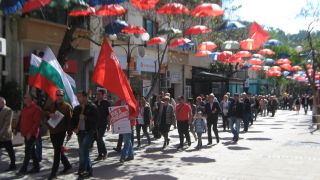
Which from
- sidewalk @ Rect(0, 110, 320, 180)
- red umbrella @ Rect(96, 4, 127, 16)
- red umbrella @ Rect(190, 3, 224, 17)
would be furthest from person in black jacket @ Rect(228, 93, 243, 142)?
red umbrella @ Rect(96, 4, 127, 16)

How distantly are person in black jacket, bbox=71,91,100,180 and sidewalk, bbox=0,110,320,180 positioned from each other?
0.55m

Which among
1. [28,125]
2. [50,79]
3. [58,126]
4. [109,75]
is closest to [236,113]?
[109,75]

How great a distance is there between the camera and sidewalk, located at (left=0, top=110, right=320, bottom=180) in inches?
297

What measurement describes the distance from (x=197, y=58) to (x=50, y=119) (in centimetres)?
2652

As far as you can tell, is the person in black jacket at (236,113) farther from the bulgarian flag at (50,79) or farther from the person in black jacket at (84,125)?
the person in black jacket at (84,125)

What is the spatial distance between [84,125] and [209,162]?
11.7 ft

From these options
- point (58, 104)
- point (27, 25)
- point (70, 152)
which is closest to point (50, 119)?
point (58, 104)

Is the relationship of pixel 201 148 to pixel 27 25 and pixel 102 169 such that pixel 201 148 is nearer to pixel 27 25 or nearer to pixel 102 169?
pixel 102 169

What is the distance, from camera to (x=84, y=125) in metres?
7.04

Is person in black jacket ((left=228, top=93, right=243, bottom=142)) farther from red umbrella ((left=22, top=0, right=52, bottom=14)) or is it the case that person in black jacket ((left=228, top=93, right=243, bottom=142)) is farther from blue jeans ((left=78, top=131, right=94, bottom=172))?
red umbrella ((left=22, top=0, right=52, bottom=14))

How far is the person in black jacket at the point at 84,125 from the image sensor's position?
701 cm

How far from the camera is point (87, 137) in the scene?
7016mm

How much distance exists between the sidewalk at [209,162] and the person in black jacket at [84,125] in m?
0.55

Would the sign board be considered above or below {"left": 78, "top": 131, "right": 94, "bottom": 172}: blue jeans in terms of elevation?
above
